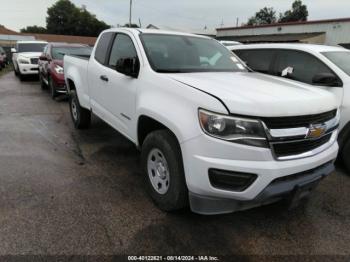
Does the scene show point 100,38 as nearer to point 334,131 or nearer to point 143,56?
point 143,56

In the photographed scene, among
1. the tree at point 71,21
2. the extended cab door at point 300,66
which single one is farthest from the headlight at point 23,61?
the tree at point 71,21

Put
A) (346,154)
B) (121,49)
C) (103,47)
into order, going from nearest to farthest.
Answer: (121,49), (346,154), (103,47)

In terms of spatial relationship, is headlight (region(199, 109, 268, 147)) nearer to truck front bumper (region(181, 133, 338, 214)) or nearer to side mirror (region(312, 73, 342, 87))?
truck front bumper (region(181, 133, 338, 214))

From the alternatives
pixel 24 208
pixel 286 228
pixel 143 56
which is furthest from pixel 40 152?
pixel 286 228

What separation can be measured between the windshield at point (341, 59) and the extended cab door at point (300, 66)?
17 centimetres

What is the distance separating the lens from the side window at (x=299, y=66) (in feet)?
16.2

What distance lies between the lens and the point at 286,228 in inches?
126

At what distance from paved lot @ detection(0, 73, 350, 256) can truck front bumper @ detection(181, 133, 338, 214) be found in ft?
1.39

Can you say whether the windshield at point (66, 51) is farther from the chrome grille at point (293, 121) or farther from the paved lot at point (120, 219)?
the chrome grille at point (293, 121)

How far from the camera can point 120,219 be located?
322cm

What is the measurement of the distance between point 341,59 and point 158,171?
11.6 feet

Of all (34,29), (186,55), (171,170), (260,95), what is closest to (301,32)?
(186,55)

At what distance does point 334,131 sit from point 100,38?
3803mm

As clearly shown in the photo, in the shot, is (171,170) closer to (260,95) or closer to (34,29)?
(260,95)
